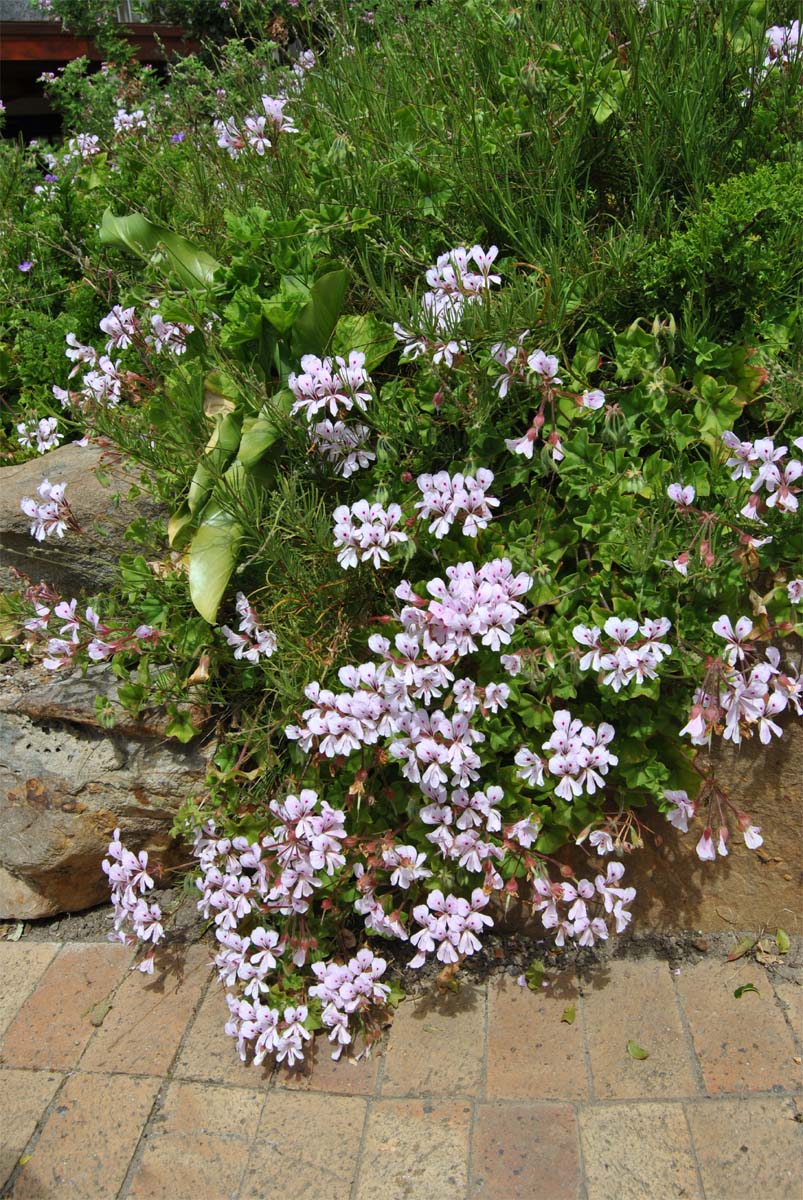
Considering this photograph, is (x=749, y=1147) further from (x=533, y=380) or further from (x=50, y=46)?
(x=50, y=46)

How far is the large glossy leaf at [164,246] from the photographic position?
9.39ft

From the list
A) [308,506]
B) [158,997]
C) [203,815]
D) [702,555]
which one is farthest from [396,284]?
[158,997]

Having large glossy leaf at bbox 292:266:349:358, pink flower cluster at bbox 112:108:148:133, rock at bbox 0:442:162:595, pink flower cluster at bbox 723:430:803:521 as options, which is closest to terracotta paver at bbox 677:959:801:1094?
pink flower cluster at bbox 723:430:803:521

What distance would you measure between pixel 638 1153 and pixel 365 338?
194 centimetres

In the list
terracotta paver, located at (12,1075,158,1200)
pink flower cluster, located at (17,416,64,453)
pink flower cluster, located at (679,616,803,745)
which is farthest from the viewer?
pink flower cluster, located at (17,416,64,453)

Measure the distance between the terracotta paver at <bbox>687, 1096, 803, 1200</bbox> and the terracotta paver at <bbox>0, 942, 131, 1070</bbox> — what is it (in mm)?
1417

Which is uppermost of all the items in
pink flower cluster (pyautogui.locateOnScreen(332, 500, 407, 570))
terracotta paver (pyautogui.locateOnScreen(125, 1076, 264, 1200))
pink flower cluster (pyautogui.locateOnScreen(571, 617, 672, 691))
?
pink flower cluster (pyautogui.locateOnScreen(332, 500, 407, 570))

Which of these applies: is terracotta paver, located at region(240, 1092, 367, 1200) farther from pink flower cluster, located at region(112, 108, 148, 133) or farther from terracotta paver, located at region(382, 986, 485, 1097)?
pink flower cluster, located at region(112, 108, 148, 133)

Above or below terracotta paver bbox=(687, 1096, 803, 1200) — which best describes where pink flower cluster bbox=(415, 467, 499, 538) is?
above

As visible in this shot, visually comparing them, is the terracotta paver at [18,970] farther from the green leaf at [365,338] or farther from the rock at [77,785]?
the green leaf at [365,338]

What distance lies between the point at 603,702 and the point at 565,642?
0.60ft

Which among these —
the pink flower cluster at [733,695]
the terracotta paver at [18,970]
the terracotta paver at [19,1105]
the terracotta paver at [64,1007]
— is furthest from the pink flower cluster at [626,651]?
the terracotta paver at [18,970]

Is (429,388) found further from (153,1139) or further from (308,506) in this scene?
(153,1139)

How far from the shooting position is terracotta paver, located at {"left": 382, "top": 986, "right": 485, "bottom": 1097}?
225cm
